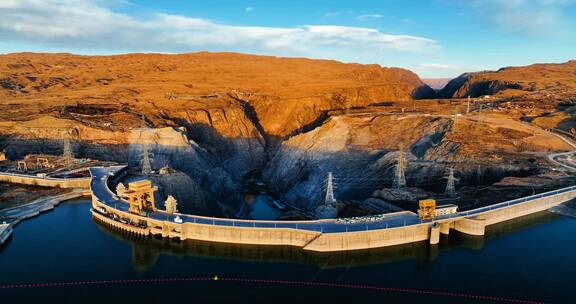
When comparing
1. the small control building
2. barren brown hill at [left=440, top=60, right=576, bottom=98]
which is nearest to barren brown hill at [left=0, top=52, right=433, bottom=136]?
barren brown hill at [left=440, top=60, right=576, bottom=98]

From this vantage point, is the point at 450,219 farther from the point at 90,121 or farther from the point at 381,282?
the point at 90,121

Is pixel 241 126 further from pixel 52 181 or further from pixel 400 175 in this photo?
pixel 400 175

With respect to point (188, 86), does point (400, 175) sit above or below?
below

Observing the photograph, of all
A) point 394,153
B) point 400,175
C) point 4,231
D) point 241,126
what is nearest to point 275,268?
point 400,175

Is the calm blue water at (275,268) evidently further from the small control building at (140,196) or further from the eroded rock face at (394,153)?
the eroded rock face at (394,153)

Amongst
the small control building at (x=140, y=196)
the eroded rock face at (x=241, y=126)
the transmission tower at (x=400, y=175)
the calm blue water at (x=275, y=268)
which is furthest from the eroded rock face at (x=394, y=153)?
the small control building at (x=140, y=196)

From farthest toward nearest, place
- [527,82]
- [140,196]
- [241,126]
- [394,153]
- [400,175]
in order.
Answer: [527,82]
[241,126]
[394,153]
[400,175]
[140,196]
